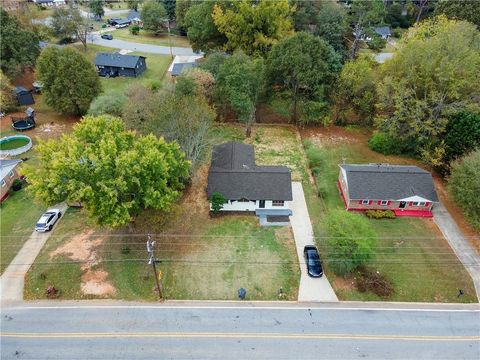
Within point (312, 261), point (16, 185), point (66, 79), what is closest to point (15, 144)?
point (16, 185)

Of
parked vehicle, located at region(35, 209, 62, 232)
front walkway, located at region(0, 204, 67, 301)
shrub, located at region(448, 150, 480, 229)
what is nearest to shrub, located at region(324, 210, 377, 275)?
shrub, located at region(448, 150, 480, 229)

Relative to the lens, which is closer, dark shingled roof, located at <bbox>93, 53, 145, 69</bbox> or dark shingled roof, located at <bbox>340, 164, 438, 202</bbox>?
dark shingled roof, located at <bbox>340, 164, 438, 202</bbox>

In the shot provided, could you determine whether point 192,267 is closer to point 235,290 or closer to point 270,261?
point 235,290

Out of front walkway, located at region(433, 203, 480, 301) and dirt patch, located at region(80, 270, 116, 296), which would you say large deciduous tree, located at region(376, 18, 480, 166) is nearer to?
front walkway, located at region(433, 203, 480, 301)

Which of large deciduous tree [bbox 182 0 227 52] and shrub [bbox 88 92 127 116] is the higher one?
large deciduous tree [bbox 182 0 227 52]

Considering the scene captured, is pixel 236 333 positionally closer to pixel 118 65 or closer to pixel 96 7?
pixel 118 65

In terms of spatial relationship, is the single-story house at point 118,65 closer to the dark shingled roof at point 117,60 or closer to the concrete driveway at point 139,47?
the dark shingled roof at point 117,60
